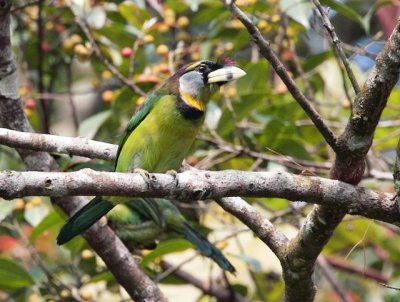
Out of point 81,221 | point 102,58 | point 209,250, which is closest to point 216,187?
point 81,221

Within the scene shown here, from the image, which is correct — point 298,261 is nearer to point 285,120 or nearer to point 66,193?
point 66,193

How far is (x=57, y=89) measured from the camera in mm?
5336

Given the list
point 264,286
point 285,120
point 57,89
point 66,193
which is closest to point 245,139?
point 285,120

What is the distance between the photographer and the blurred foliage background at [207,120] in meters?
3.93

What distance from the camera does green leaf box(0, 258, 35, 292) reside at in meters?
3.67

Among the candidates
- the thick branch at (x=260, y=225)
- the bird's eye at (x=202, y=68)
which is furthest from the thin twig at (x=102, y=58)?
the thick branch at (x=260, y=225)

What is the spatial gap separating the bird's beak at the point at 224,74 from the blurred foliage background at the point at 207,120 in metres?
0.47

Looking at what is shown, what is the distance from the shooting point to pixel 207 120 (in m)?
4.24

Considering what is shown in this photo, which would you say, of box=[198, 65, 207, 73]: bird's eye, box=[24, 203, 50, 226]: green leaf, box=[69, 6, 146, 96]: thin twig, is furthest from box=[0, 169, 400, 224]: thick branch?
box=[24, 203, 50, 226]: green leaf

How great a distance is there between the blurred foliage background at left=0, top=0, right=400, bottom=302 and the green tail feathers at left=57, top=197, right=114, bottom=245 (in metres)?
0.53

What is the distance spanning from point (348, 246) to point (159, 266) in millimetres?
1277

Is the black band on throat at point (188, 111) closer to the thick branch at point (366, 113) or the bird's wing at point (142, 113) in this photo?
the bird's wing at point (142, 113)

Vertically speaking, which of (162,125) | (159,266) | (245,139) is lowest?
(159,266)

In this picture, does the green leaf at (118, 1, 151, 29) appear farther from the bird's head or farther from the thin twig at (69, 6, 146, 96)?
the bird's head
